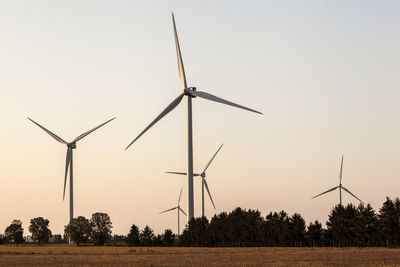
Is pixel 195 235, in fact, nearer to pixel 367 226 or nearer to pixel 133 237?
pixel 133 237

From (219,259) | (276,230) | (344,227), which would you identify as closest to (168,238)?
(276,230)

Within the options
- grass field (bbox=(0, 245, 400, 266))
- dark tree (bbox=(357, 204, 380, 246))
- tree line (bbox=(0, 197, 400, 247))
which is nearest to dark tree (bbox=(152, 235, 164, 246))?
tree line (bbox=(0, 197, 400, 247))

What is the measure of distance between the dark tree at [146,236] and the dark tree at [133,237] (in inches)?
51.0

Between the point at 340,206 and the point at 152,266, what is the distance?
112813mm

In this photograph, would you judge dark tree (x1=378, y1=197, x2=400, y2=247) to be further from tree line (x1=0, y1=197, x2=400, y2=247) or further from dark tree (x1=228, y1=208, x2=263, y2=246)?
dark tree (x1=228, y1=208, x2=263, y2=246)

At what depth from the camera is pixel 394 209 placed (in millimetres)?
150375

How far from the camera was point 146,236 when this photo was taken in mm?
193625

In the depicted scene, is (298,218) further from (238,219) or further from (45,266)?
(45,266)

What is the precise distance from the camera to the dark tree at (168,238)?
186 meters

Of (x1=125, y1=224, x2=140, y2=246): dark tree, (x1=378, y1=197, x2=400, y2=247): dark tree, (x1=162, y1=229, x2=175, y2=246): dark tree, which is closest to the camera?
(x1=378, y1=197, x2=400, y2=247): dark tree

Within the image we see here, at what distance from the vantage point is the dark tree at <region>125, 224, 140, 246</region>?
193m

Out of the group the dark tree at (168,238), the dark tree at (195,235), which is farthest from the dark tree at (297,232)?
the dark tree at (168,238)

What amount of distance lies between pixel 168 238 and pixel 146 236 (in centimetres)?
999

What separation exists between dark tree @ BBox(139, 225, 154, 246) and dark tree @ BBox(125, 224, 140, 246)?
1.29 m
